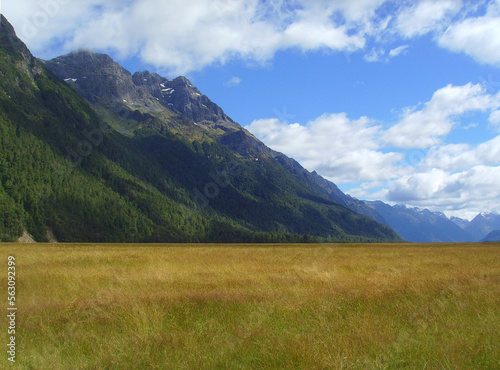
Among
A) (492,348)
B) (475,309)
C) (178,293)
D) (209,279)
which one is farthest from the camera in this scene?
(209,279)

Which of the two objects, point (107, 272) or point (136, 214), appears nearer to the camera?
point (107, 272)

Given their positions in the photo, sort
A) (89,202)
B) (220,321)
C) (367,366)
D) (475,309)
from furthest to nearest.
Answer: (89,202), (475,309), (220,321), (367,366)

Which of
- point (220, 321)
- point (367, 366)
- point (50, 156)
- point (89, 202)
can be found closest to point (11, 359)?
point (220, 321)

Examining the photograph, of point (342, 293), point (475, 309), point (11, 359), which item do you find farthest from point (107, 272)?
point (475, 309)

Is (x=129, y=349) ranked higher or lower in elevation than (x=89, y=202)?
lower

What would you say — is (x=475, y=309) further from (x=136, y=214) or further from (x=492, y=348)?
(x=136, y=214)

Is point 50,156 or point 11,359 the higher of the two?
point 50,156

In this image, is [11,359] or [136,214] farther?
[136,214]

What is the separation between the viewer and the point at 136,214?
650 ft

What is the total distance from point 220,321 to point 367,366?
3.96 metres

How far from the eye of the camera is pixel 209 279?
13.3 meters

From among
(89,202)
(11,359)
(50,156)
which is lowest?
(11,359)

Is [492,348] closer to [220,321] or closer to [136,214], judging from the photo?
[220,321]

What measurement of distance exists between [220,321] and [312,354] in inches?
122
